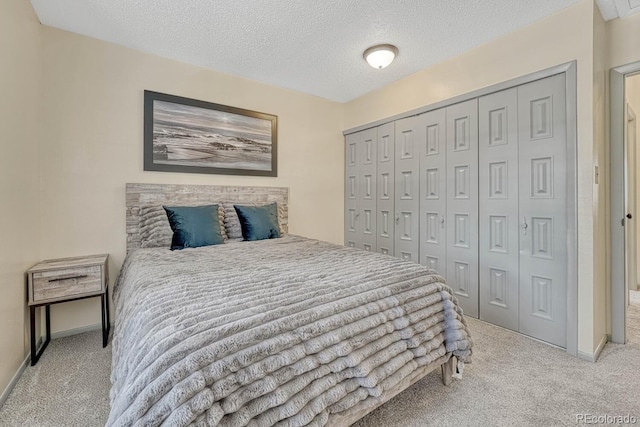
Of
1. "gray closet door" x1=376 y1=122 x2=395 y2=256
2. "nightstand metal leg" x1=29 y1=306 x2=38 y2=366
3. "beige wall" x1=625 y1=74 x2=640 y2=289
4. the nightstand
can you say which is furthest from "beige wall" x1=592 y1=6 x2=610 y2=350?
"nightstand metal leg" x1=29 y1=306 x2=38 y2=366

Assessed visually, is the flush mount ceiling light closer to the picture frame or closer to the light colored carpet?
the picture frame

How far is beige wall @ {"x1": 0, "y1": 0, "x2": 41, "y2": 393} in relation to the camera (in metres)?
1.64

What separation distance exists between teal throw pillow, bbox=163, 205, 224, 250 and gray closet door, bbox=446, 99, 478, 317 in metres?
2.22

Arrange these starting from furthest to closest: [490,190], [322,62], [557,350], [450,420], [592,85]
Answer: [322,62] → [490,190] → [557,350] → [592,85] → [450,420]

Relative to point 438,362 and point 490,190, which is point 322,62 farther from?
point 438,362

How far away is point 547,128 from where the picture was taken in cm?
220

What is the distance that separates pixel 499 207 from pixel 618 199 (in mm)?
780

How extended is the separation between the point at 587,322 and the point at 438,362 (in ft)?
4.23

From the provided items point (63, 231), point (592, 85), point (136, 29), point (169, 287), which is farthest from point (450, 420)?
point (136, 29)

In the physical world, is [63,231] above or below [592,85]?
below

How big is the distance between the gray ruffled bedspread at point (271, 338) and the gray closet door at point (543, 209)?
1.09m

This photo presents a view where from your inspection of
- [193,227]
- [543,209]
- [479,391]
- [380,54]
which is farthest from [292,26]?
[479,391]

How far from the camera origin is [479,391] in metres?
1.66

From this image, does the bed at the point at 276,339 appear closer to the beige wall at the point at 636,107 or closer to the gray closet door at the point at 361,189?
the gray closet door at the point at 361,189
